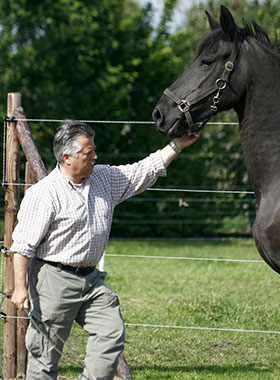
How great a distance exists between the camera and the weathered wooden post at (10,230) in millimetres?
4496

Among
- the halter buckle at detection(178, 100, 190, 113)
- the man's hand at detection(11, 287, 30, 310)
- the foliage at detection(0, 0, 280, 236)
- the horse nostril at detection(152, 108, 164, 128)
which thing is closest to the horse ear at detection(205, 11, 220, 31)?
the halter buckle at detection(178, 100, 190, 113)

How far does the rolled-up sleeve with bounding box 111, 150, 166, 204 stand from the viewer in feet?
12.1

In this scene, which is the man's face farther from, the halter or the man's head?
the halter

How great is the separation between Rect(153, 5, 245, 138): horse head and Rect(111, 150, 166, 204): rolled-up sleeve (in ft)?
0.74

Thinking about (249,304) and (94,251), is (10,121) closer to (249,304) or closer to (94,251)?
(94,251)

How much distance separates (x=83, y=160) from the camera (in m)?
3.37

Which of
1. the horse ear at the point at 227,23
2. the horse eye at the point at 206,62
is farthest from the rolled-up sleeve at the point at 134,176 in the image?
the horse ear at the point at 227,23

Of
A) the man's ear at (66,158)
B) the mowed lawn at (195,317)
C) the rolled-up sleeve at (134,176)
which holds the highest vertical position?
the man's ear at (66,158)

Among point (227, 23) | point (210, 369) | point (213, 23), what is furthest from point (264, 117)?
point (210, 369)

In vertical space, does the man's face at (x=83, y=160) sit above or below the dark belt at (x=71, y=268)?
above

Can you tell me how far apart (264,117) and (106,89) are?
32.5 ft

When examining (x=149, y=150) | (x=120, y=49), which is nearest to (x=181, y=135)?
(x=149, y=150)

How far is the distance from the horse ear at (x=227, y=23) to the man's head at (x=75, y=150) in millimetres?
1129

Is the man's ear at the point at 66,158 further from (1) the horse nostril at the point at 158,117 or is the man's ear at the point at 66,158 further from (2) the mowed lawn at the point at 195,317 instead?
(2) the mowed lawn at the point at 195,317
